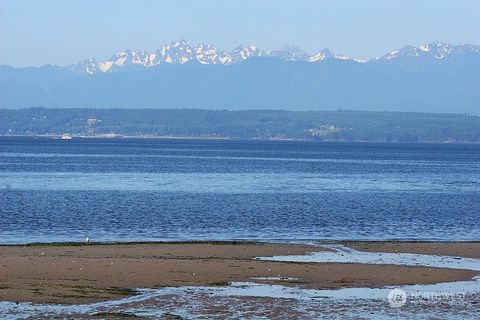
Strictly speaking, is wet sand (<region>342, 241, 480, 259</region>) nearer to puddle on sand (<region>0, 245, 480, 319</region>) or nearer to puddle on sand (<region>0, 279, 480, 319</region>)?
puddle on sand (<region>0, 245, 480, 319</region>)

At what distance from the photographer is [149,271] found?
104 ft

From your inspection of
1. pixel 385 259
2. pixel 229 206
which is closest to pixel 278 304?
pixel 385 259

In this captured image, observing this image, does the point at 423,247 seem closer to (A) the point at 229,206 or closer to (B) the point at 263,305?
(B) the point at 263,305

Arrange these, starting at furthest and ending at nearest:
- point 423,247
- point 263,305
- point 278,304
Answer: point 423,247
point 278,304
point 263,305

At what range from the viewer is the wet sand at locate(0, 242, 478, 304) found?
28078 mm

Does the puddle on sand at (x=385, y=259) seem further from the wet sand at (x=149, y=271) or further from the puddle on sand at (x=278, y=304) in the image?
the puddle on sand at (x=278, y=304)

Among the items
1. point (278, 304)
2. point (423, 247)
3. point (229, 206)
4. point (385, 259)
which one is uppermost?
point (278, 304)

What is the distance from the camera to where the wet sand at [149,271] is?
28.1m

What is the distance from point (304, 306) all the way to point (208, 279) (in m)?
5.18

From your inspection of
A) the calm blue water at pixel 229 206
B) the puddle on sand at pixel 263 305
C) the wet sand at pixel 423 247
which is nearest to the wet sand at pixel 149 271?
the wet sand at pixel 423 247

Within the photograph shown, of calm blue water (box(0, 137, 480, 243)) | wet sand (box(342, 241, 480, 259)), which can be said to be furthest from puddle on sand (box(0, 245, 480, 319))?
calm blue water (box(0, 137, 480, 243))

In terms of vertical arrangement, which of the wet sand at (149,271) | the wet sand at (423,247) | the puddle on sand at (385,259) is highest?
the wet sand at (149,271)

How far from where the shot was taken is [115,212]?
58125mm

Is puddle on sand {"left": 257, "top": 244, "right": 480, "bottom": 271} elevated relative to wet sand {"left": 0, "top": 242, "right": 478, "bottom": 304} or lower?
lower
